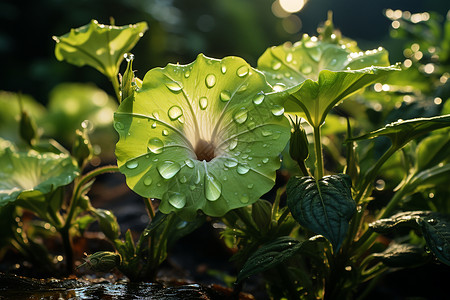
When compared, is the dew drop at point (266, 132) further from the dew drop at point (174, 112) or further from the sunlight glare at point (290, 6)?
the sunlight glare at point (290, 6)

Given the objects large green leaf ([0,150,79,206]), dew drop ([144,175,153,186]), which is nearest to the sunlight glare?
large green leaf ([0,150,79,206])

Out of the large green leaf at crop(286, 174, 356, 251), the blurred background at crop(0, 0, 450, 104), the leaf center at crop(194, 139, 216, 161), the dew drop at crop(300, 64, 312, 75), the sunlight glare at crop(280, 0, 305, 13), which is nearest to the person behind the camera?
the large green leaf at crop(286, 174, 356, 251)

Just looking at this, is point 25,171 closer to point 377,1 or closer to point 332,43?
point 332,43

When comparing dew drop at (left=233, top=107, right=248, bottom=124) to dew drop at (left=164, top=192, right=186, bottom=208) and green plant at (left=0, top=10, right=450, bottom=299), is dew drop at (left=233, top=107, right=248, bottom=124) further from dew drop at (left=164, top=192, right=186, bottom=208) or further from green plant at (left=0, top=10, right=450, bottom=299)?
dew drop at (left=164, top=192, right=186, bottom=208)

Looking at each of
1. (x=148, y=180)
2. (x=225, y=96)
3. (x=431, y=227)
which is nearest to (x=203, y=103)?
(x=225, y=96)

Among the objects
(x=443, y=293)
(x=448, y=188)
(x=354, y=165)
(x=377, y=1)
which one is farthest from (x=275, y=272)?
(x=377, y=1)

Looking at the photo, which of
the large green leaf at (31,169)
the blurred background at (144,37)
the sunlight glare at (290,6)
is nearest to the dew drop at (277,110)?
the large green leaf at (31,169)

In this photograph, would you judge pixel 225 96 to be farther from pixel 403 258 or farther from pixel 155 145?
pixel 403 258
